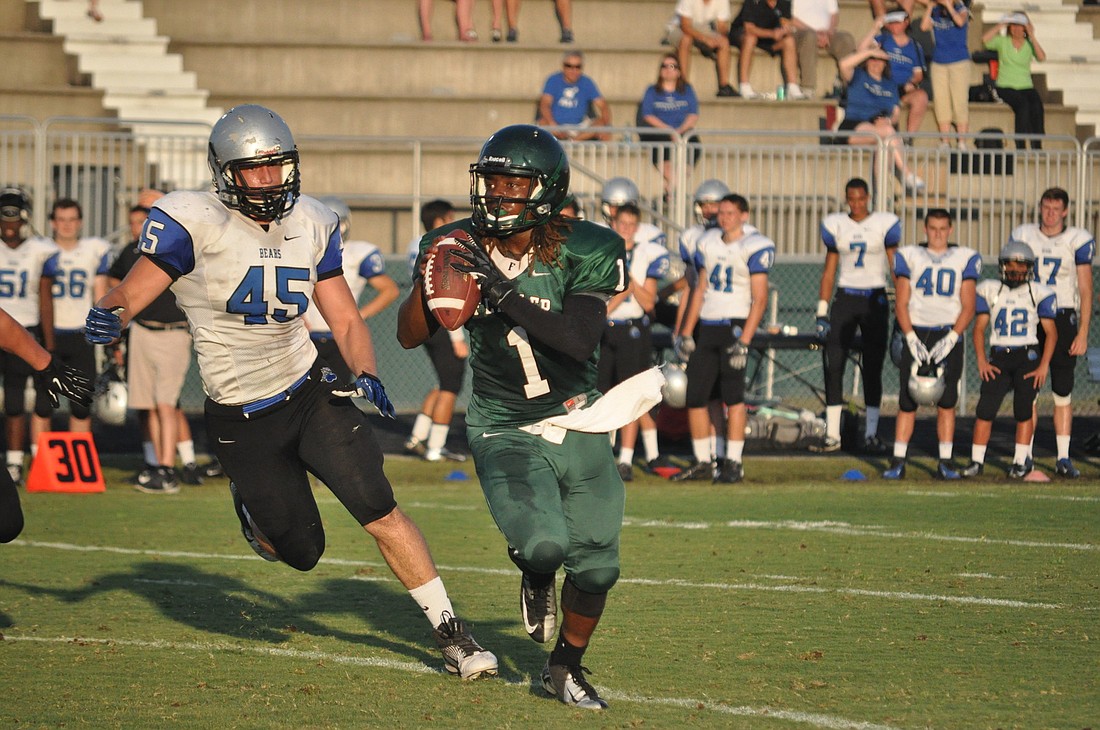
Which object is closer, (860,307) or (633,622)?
(633,622)

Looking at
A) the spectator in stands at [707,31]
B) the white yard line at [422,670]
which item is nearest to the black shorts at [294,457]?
the white yard line at [422,670]

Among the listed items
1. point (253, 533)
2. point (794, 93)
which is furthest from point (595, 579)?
point (794, 93)

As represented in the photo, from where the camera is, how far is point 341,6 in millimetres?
17203

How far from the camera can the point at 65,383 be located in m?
5.07

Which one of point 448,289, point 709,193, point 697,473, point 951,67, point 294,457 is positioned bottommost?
point 697,473

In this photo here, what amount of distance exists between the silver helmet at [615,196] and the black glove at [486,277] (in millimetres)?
6131

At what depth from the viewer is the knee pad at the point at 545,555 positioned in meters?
4.52

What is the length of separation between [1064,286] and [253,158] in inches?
283

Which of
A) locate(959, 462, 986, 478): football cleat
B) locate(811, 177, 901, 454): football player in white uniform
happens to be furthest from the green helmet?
locate(811, 177, 901, 454): football player in white uniform

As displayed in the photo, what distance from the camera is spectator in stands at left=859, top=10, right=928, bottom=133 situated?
15.9m

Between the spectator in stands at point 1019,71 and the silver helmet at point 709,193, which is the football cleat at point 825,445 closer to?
the silver helmet at point 709,193

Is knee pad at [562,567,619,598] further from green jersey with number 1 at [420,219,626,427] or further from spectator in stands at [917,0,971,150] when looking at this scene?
spectator in stands at [917,0,971,150]

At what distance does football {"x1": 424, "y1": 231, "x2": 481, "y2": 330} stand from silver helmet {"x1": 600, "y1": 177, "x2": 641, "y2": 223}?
6109mm

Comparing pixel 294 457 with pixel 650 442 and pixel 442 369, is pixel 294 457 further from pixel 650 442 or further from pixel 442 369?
pixel 650 442
